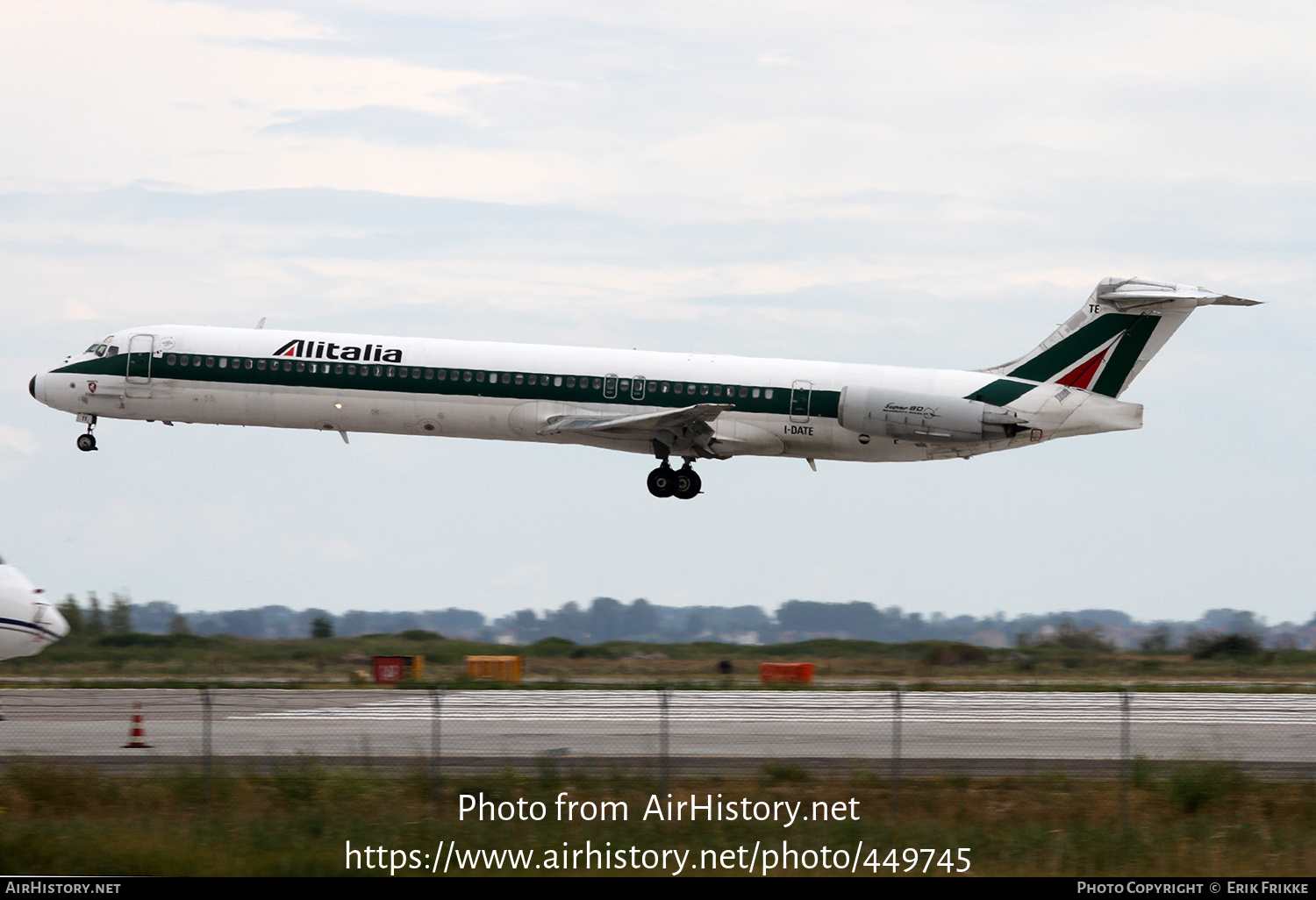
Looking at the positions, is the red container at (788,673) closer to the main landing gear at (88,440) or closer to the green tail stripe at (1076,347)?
the green tail stripe at (1076,347)

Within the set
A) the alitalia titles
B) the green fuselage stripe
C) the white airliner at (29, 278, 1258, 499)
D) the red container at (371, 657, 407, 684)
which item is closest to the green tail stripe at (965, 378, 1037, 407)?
the white airliner at (29, 278, 1258, 499)

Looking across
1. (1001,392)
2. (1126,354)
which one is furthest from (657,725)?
(1126,354)

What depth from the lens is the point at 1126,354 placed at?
123 ft

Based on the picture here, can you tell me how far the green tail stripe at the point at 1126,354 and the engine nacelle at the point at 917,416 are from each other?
138 inches

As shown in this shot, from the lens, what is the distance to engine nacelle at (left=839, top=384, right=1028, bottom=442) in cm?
3550

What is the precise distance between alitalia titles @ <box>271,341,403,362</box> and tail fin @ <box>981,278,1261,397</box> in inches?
652

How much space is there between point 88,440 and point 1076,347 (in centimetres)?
2673

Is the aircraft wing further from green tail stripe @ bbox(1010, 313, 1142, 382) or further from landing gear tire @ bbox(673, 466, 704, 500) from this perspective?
green tail stripe @ bbox(1010, 313, 1142, 382)

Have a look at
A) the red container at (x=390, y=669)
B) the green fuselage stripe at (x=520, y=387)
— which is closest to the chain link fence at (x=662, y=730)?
the red container at (x=390, y=669)

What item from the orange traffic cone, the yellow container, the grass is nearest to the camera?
the grass

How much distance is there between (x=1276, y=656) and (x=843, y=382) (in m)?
17.3

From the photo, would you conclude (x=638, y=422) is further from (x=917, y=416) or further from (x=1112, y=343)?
(x=1112, y=343)

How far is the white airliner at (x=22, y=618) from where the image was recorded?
73.8 ft

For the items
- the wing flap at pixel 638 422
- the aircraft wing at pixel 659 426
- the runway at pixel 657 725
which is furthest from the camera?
the aircraft wing at pixel 659 426
